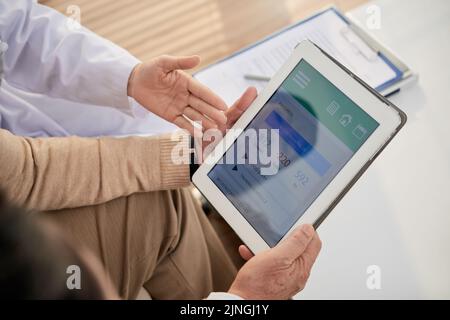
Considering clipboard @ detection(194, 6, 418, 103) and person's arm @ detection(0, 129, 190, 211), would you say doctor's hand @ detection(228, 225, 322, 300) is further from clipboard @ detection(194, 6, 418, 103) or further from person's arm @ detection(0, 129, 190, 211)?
clipboard @ detection(194, 6, 418, 103)

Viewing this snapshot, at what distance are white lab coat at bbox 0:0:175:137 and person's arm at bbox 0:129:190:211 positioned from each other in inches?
5.3

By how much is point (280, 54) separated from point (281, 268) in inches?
21.1

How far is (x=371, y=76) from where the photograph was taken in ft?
2.79

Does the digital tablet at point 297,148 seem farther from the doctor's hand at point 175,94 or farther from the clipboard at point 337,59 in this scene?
the clipboard at point 337,59

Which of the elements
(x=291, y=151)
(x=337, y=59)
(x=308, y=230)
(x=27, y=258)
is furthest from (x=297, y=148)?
(x=27, y=258)

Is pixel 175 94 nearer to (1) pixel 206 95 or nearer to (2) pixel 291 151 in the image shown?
(1) pixel 206 95

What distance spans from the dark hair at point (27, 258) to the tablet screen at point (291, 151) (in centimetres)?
41

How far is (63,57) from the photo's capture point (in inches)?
33.3

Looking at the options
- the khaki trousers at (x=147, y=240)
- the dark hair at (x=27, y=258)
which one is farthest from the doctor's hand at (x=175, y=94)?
the dark hair at (x=27, y=258)

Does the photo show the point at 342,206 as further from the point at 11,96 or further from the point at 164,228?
the point at 11,96

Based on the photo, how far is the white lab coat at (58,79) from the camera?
82cm

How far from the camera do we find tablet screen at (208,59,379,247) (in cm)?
61

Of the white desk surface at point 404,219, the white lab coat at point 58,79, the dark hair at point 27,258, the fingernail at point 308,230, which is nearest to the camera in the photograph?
the dark hair at point 27,258
